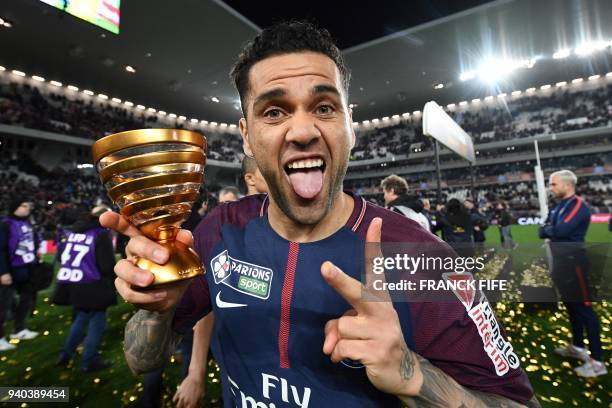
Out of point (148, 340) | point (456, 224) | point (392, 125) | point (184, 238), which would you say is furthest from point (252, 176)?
point (392, 125)

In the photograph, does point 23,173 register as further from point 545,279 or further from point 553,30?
point 553,30

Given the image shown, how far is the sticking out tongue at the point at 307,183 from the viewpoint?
1.13 metres

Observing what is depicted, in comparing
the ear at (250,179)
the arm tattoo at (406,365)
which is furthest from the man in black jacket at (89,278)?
the arm tattoo at (406,365)

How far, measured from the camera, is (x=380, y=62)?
21.4m

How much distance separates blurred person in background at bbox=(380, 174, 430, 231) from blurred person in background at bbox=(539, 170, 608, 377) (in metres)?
1.57

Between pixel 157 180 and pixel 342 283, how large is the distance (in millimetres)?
495

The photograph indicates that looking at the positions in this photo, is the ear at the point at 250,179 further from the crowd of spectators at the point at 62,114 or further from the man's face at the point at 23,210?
the crowd of spectators at the point at 62,114

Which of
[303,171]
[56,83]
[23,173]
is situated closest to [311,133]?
[303,171]

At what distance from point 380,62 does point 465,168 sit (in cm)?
1586

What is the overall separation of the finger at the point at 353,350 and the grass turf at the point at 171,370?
114 inches

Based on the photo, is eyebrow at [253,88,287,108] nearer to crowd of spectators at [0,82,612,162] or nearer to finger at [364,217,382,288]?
finger at [364,217,382,288]

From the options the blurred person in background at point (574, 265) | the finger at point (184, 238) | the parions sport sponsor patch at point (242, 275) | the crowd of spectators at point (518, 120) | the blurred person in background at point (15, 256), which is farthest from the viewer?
the crowd of spectators at point (518, 120)

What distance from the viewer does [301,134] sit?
108 centimetres

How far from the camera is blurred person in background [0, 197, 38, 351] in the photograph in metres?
4.11
